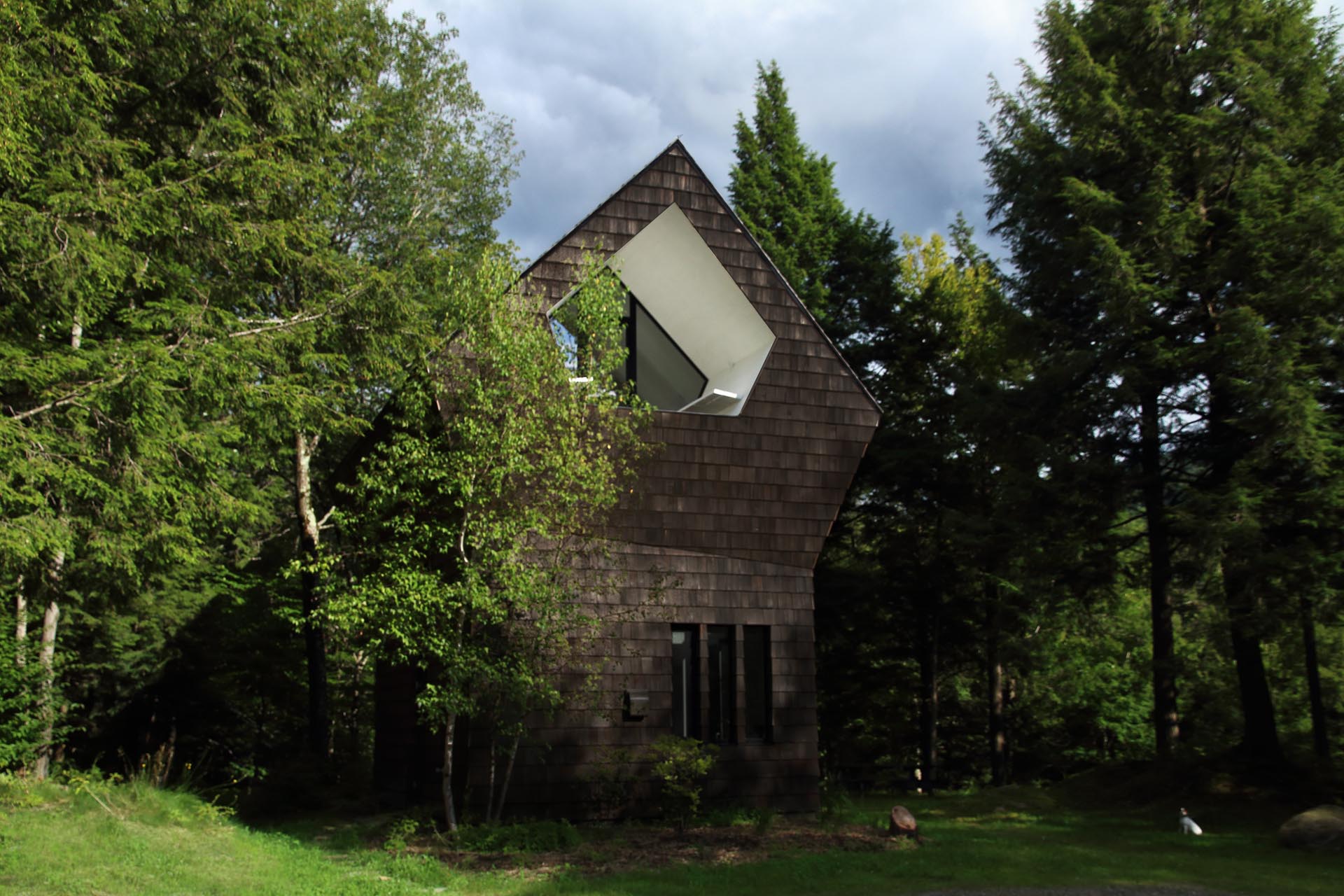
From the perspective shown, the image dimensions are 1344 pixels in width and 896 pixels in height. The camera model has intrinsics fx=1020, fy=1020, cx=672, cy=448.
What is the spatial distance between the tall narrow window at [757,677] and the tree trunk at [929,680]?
34.3ft

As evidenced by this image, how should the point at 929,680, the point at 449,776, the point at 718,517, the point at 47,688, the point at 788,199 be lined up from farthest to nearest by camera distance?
1. the point at 788,199
2. the point at 929,680
3. the point at 47,688
4. the point at 718,517
5. the point at 449,776

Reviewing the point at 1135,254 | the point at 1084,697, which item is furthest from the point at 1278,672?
the point at 1135,254

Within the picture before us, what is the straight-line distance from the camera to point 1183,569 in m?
16.7

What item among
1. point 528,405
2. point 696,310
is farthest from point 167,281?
point 696,310

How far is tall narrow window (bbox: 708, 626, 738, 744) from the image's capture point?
554 inches

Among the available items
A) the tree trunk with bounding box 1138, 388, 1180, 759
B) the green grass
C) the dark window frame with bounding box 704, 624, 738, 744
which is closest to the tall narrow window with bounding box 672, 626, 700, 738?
the dark window frame with bounding box 704, 624, 738, 744

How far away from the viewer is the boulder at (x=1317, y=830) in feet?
38.1

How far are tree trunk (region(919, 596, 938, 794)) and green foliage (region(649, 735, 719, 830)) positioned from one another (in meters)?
11.9

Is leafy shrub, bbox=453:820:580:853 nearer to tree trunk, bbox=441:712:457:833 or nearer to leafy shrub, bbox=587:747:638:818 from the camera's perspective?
tree trunk, bbox=441:712:457:833

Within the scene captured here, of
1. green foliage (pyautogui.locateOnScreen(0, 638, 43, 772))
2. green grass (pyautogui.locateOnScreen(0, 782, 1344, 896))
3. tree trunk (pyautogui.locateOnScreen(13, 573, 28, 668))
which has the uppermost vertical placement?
tree trunk (pyautogui.locateOnScreen(13, 573, 28, 668))

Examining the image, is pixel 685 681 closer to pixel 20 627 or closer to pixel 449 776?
pixel 449 776

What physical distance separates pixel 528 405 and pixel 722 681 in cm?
487

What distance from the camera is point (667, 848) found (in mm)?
11500

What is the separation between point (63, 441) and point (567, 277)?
6.51 meters
